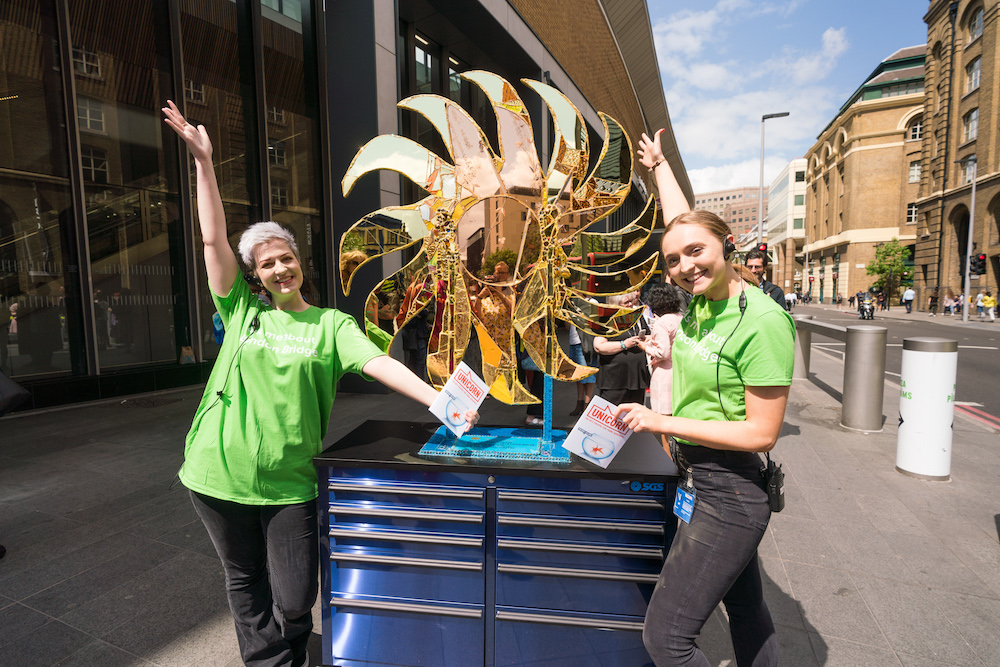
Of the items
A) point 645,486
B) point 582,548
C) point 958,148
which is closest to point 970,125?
point 958,148

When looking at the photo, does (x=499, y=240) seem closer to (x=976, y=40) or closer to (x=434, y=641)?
(x=434, y=641)

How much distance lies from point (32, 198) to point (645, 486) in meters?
9.11

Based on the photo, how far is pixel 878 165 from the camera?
152ft

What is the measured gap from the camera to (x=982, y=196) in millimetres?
26375

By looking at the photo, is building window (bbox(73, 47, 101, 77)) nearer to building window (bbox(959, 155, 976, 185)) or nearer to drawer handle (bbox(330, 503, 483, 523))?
drawer handle (bbox(330, 503, 483, 523))

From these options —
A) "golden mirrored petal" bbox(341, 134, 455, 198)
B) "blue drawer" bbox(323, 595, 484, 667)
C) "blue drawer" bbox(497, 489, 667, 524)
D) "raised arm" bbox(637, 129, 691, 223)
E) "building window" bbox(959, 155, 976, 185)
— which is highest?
"building window" bbox(959, 155, 976, 185)

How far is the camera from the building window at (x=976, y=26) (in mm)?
27391

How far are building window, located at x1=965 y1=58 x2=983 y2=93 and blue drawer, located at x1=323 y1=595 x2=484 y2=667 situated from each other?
39.5m

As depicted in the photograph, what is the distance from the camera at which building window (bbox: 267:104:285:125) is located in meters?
8.78

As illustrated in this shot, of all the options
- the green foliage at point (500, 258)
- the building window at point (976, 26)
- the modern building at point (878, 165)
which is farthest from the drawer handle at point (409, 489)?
the modern building at point (878, 165)

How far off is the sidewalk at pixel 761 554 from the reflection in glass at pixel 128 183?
3.00 meters

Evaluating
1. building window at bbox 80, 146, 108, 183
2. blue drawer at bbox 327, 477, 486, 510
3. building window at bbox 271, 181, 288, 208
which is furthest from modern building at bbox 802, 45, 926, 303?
blue drawer at bbox 327, 477, 486, 510

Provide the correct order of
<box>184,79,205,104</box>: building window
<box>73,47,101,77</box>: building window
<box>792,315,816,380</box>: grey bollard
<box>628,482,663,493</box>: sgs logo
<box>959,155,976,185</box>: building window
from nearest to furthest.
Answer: <box>628,482,663,493</box>: sgs logo
<box>73,47,101,77</box>: building window
<box>184,79,205,104</box>: building window
<box>792,315,816,380</box>: grey bollard
<box>959,155,976,185</box>: building window

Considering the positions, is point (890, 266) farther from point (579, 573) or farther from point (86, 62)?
point (86, 62)
